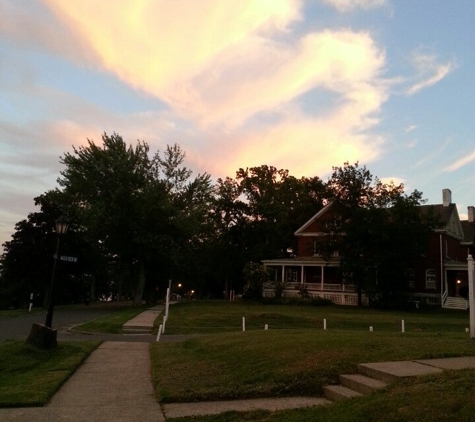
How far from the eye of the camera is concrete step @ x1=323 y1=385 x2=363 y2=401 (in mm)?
6600

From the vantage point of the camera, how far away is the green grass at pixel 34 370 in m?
7.25

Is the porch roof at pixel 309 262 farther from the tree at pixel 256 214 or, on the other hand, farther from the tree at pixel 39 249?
the tree at pixel 39 249

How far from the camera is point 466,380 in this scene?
587cm

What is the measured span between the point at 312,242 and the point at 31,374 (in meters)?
39.2

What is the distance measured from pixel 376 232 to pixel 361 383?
31.9m

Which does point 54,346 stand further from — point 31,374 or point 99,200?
point 99,200

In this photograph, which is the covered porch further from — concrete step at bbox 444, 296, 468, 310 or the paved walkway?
the paved walkway

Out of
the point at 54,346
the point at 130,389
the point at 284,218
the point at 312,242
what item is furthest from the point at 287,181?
the point at 130,389

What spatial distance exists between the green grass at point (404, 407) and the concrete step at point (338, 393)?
70 cm

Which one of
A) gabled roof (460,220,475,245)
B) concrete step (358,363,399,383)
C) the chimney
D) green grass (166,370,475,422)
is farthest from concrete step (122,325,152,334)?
gabled roof (460,220,475,245)

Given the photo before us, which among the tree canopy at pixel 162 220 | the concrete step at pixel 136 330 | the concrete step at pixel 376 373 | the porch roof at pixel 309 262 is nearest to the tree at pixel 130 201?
the tree canopy at pixel 162 220

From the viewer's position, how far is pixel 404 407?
5.04 m

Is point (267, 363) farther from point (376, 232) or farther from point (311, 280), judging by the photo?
point (311, 280)

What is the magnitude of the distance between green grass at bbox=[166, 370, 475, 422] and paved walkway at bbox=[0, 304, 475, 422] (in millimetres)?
456
